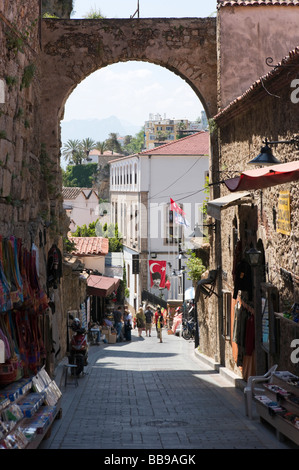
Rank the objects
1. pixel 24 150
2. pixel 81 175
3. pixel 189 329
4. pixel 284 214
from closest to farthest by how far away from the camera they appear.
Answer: pixel 284 214 → pixel 24 150 → pixel 189 329 → pixel 81 175

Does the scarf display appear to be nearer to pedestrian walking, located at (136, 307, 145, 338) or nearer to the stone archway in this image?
the stone archway

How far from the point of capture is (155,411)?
1252 cm

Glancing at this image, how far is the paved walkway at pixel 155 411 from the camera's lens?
992cm

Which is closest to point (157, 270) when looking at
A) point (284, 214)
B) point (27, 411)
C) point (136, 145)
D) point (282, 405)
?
point (284, 214)

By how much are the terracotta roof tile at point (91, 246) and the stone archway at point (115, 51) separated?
12401 millimetres

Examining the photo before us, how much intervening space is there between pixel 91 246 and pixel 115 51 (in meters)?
14.5

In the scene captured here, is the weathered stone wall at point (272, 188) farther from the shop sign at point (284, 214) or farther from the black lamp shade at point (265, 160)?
the black lamp shade at point (265, 160)

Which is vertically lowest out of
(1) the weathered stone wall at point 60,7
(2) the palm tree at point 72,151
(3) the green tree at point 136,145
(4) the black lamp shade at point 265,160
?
(4) the black lamp shade at point 265,160

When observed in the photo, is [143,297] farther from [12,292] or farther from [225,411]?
[12,292]

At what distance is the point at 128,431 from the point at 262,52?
37.6 feet

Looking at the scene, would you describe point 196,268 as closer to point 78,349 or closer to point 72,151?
point 78,349

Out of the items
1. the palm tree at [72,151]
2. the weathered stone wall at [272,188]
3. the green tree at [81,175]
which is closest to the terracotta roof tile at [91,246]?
the weathered stone wall at [272,188]

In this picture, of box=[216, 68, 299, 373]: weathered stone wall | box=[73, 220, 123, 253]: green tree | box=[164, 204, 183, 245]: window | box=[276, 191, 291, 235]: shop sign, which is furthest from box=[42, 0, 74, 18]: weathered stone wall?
box=[73, 220, 123, 253]: green tree
